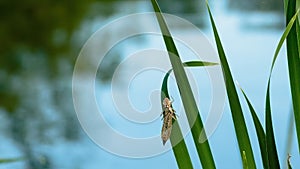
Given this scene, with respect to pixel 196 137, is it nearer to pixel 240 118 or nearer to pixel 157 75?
pixel 240 118

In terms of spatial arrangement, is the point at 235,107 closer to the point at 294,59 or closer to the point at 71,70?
the point at 294,59

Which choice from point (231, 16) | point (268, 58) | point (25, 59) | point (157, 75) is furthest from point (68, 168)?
point (231, 16)

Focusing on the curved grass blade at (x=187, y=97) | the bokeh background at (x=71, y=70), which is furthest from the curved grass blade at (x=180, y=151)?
the bokeh background at (x=71, y=70)

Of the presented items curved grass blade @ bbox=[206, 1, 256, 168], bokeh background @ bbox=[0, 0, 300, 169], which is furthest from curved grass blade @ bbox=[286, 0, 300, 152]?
bokeh background @ bbox=[0, 0, 300, 169]

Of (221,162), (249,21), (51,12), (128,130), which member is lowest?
(221,162)

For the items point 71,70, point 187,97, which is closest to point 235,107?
point 187,97

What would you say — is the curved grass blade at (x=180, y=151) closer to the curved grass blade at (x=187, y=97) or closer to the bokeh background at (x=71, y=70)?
the curved grass blade at (x=187, y=97)

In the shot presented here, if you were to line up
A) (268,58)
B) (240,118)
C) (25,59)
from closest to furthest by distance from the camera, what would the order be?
(240,118) < (268,58) < (25,59)
